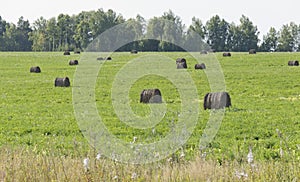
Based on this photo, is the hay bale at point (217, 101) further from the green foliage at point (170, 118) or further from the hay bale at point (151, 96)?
the hay bale at point (151, 96)

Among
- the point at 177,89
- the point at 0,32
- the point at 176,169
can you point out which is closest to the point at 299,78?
the point at 177,89

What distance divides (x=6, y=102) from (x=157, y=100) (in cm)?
637

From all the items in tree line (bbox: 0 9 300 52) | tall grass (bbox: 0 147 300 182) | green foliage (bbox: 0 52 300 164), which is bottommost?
green foliage (bbox: 0 52 300 164)

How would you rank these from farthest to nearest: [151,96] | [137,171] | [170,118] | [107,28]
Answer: [107,28] → [151,96] → [170,118] → [137,171]

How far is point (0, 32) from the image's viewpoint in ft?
518

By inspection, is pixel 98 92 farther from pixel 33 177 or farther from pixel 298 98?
pixel 33 177

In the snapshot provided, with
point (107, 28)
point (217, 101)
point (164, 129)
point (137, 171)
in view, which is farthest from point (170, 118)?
point (107, 28)

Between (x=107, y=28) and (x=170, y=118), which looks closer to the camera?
(x=170, y=118)

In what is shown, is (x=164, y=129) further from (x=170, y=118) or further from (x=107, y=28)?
(x=107, y=28)

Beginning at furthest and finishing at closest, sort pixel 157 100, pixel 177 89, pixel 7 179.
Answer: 1. pixel 177 89
2. pixel 157 100
3. pixel 7 179

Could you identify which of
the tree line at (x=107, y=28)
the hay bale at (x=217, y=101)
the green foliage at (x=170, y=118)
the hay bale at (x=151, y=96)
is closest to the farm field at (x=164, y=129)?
the green foliage at (x=170, y=118)

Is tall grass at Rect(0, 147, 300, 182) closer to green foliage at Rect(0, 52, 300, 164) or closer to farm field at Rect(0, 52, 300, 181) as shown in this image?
farm field at Rect(0, 52, 300, 181)

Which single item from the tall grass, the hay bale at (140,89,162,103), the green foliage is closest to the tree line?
the green foliage

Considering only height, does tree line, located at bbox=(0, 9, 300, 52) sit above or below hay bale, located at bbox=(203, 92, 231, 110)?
above
